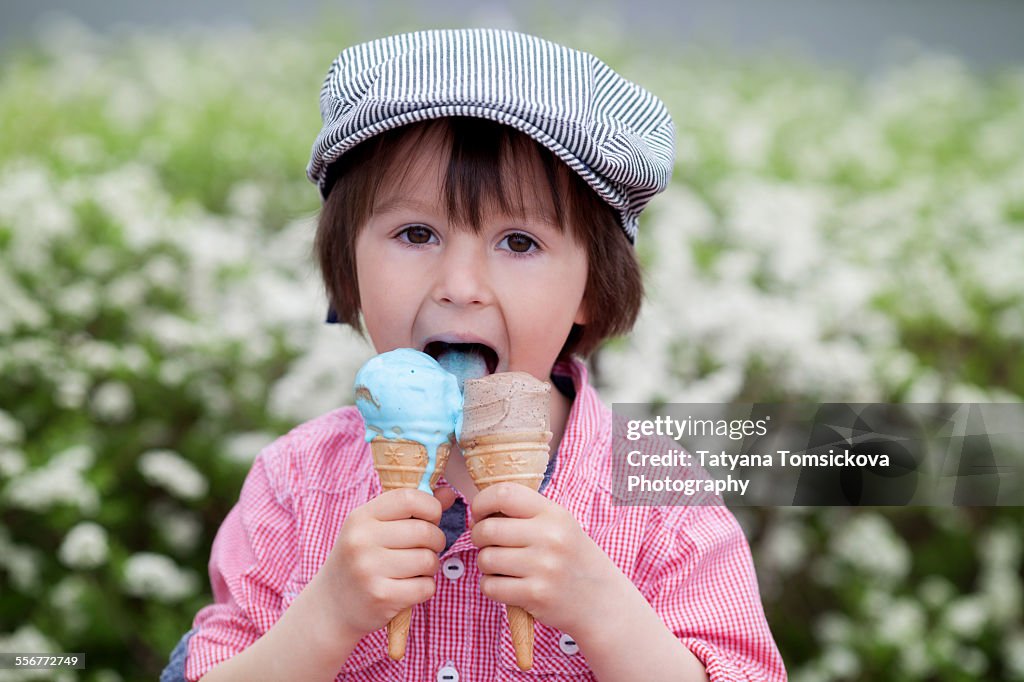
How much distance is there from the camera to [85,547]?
2.73 m

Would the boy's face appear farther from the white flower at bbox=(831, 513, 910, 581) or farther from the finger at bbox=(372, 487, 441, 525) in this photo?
the white flower at bbox=(831, 513, 910, 581)

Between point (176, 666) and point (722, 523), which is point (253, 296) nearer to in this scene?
point (176, 666)

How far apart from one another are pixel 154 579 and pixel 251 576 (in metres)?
Answer: 0.94

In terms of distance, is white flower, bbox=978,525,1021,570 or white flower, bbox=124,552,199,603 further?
white flower, bbox=978,525,1021,570

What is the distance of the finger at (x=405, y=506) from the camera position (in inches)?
62.3

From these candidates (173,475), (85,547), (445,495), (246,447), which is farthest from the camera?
(246,447)

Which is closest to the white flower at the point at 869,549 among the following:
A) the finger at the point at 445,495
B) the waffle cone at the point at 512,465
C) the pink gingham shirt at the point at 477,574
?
the pink gingham shirt at the point at 477,574

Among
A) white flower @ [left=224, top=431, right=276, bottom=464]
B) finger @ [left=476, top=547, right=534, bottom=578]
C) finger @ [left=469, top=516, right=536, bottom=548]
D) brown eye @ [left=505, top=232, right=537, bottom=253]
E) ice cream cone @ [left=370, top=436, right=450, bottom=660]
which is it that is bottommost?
finger @ [left=476, top=547, right=534, bottom=578]

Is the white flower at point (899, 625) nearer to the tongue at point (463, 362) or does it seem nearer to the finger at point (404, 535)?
the tongue at point (463, 362)

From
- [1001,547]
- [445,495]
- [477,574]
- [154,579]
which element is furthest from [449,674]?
[1001,547]

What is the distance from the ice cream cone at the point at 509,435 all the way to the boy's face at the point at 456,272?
0.52ft

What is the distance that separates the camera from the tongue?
5.80ft

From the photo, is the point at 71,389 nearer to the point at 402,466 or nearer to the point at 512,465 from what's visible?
the point at 402,466

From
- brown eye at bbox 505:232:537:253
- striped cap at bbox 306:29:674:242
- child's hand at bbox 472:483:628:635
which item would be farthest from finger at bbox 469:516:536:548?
striped cap at bbox 306:29:674:242
